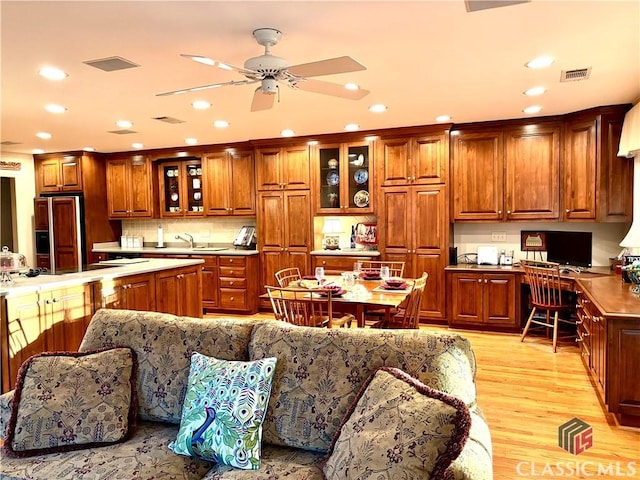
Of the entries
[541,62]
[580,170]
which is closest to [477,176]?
[580,170]

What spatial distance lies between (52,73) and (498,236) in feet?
16.7

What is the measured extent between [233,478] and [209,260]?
510cm

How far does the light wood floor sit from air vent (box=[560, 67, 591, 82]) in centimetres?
250

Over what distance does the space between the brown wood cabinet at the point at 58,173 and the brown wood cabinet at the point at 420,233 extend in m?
4.83

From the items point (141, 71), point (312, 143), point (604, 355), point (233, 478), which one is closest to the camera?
point (233, 478)

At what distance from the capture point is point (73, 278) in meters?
3.62

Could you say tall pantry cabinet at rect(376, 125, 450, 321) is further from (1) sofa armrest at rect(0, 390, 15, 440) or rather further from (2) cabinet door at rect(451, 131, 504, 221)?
(1) sofa armrest at rect(0, 390, 15, 440)

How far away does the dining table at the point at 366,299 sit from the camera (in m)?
3.33

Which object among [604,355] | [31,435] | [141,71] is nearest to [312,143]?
[141,71]

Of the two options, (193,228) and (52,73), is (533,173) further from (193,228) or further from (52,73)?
(193,228)

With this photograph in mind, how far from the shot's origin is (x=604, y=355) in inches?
119

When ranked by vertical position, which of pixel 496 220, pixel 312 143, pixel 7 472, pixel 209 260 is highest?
pixel 312 143

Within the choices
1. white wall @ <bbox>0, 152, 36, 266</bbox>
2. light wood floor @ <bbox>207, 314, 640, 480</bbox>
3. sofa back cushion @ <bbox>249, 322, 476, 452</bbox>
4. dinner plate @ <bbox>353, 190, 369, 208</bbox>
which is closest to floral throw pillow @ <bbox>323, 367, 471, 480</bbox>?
sofa back cushion @ <bbox>249, 322, 476, 452</bbox>

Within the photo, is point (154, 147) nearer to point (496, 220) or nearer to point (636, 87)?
point (496, 220)
